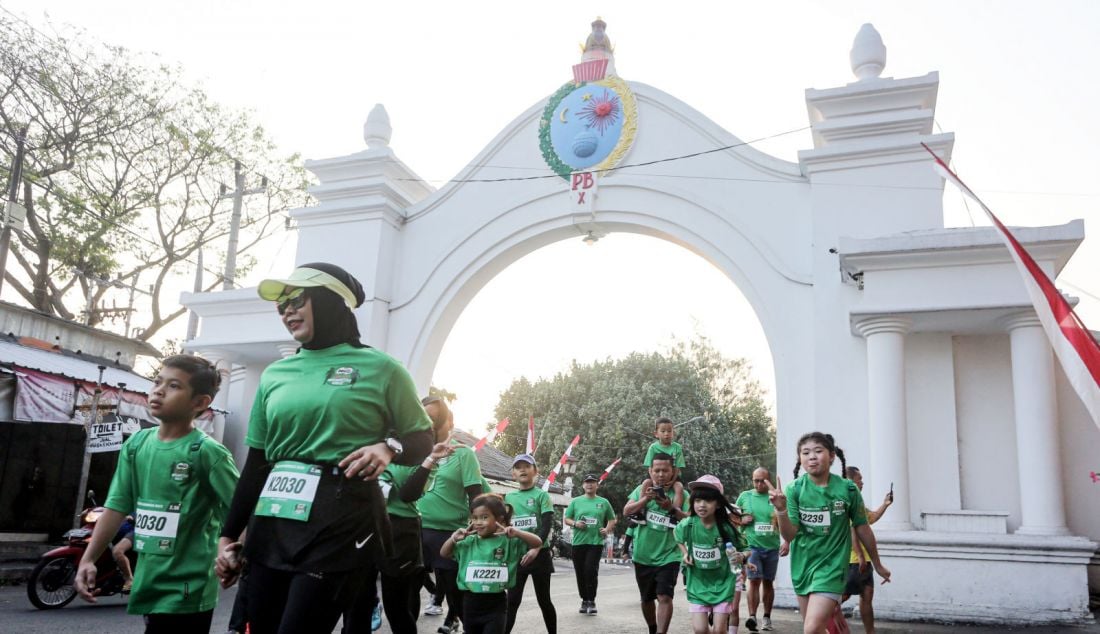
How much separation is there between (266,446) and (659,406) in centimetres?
3223

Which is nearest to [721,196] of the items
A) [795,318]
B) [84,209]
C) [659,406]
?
[795,318]

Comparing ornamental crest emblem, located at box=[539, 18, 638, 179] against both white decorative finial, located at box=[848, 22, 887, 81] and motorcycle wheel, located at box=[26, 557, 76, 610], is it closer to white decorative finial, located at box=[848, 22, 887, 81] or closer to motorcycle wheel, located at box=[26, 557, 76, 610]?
white decorative finial, located at box=[848, 22, 887, 81]

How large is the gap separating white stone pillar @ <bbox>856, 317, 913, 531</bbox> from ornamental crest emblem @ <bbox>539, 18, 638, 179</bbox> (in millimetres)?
5116

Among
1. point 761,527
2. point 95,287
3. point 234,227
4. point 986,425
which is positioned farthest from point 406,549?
point 95,287

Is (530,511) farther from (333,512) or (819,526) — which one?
(333,512)

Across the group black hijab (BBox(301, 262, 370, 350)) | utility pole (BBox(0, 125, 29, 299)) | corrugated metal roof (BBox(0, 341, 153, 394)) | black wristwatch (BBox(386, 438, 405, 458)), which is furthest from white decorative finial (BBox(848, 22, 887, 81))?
utility pole (BBox(0, 125, 29, 299))

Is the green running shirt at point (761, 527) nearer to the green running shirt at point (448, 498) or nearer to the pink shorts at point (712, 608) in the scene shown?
the pink shorts at point (712, 608)

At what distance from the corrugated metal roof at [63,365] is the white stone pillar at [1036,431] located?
13.2 m

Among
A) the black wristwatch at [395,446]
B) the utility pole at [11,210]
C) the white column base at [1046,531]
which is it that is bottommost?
the white column base at [1046,531]

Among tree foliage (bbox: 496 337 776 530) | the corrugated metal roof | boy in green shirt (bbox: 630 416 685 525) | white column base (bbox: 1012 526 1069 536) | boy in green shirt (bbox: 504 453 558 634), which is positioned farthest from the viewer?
tree foliage (bbox: 496 337 776 530)

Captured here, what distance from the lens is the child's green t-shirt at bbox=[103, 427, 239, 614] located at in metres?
3.86

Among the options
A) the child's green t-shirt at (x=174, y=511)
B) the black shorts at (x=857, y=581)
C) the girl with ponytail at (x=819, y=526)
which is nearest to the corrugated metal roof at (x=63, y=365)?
the child's green t-shirt at (x=174, y=511)

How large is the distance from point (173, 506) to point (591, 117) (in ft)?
37.9

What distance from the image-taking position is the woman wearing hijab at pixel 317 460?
121 inches
